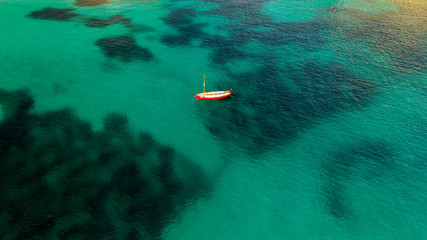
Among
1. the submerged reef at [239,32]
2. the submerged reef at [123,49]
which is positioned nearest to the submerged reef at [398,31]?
the submerged reef at [239,32]

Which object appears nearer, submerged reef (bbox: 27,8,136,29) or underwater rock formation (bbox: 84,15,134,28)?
underwater rock formation (bbox: 84,15,134,28)

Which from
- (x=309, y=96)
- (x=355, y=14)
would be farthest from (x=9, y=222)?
(x=355, y=14)

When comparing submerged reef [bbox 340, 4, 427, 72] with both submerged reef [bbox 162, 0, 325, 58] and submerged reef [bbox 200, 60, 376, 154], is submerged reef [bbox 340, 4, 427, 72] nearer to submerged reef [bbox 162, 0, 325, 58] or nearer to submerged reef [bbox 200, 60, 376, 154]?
submerged reef [bbox 162, 0, 325, 58]

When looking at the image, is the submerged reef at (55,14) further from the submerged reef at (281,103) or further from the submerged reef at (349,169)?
the submerged reef at (349,169)

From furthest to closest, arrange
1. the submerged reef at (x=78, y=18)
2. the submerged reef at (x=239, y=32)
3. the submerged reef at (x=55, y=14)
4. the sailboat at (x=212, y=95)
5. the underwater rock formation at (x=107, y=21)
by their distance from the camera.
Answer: the submerged reef at (x=55, y=14) < the submerged reef at (x=78, y=18) < the underwater rock formation at (x=107, y=21) < the submerged reef at (x=239, y=32) < the sailboat at (x=212, y=95)

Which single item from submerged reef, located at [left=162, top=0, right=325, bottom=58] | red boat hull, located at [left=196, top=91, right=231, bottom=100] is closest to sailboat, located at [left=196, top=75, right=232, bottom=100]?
red boat hull, located at [left=196, top=91, right=231, bottom=100]

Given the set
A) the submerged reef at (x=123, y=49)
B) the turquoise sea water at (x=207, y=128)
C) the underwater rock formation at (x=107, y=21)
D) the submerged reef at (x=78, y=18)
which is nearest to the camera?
the turquoise sea water at (x=207, y=128)
